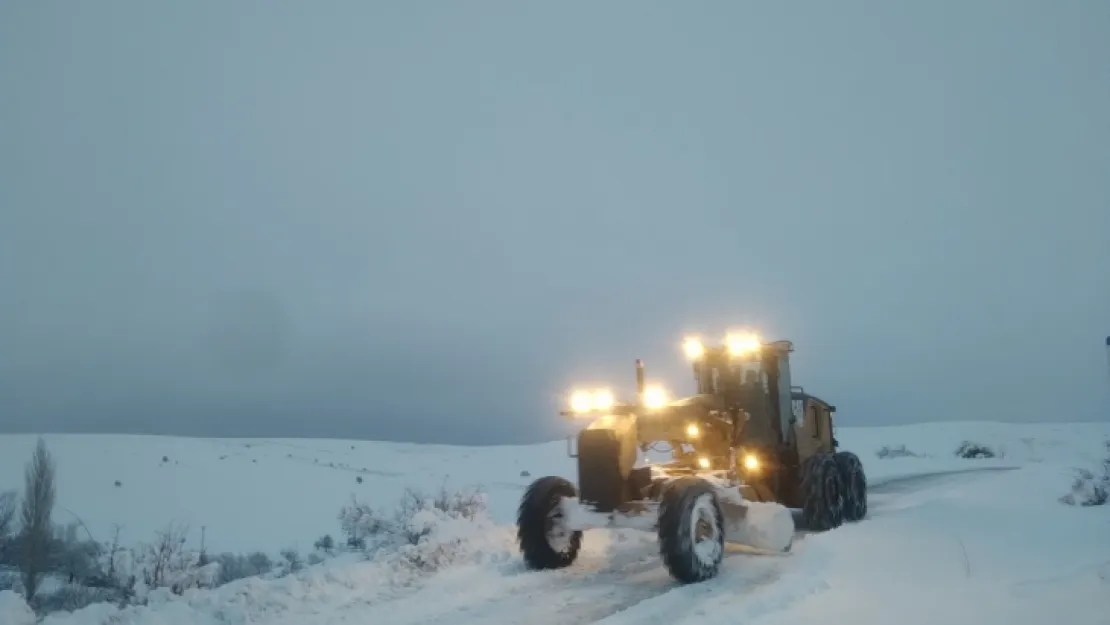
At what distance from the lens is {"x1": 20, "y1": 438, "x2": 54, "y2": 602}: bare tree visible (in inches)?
543

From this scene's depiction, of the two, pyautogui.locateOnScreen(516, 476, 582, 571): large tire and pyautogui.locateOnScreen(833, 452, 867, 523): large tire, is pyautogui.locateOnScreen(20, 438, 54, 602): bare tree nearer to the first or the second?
pyautogui.locateOnScreen(516, 476, 582, 571): large tire

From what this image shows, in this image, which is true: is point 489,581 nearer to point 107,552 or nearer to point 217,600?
point 217,600

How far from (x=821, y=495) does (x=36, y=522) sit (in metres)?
15.3

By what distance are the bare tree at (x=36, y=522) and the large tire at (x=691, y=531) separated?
9551 mm

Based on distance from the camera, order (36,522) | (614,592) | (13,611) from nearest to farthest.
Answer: (13,611)
(614,592)
(36,522)

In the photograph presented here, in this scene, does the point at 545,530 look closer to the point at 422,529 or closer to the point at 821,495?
the point at 422,529

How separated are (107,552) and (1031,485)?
61.5 feet

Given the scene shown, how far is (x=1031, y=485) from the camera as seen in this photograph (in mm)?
16516

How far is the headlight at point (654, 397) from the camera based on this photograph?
1109 cm

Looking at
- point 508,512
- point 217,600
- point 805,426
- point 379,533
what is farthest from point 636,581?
point 508,512

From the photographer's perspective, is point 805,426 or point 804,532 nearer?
point 804,532

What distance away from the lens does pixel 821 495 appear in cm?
1256

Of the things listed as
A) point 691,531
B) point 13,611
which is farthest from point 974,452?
point 13,611

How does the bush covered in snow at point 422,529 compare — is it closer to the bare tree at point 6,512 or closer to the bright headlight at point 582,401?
the bright headlight at point 582,401
